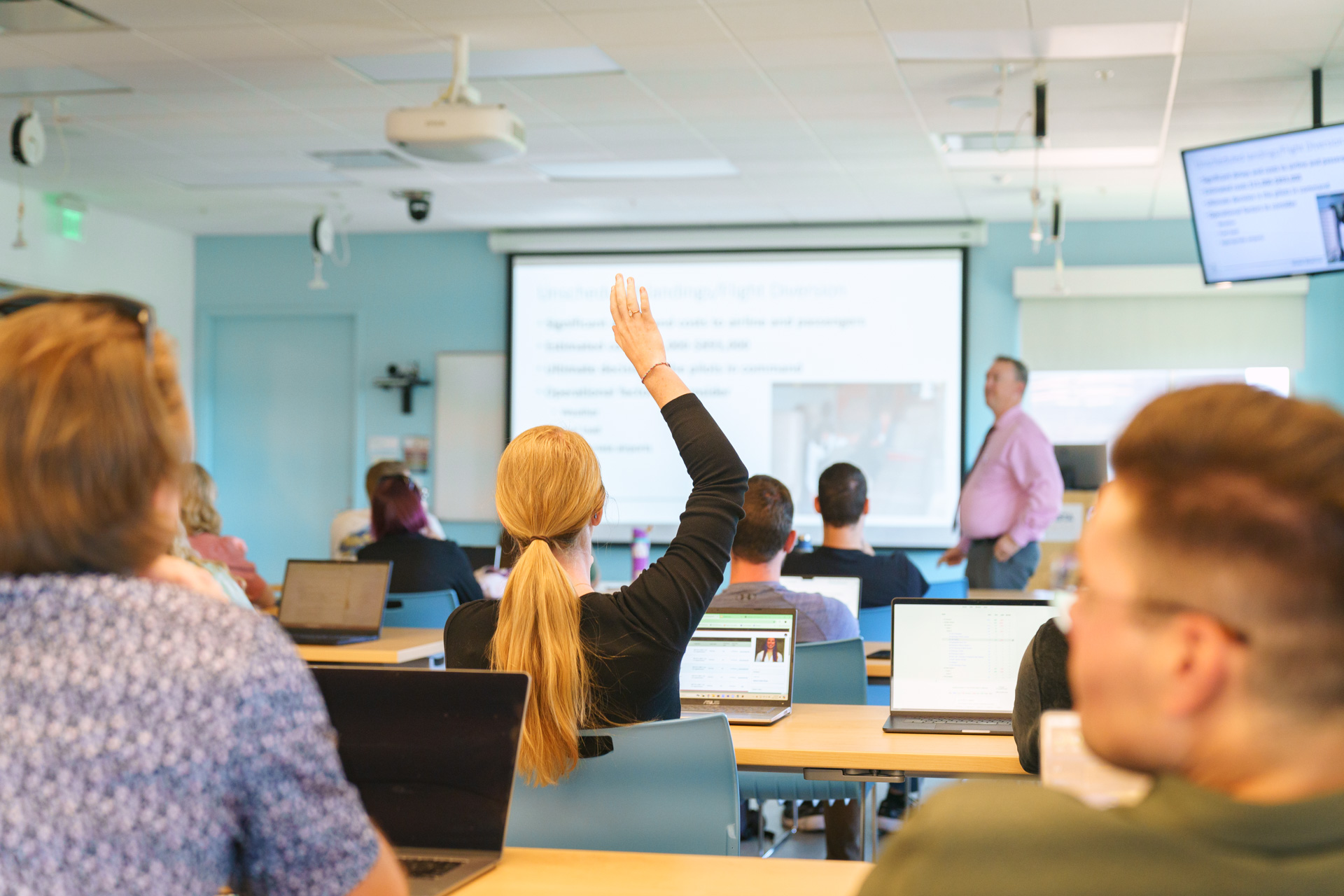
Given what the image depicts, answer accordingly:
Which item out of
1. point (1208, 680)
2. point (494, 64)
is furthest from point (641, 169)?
point (1208, 680)

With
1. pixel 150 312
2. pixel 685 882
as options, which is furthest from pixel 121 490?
pixel 685 882

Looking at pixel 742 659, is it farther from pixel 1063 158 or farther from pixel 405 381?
pixel 405 381

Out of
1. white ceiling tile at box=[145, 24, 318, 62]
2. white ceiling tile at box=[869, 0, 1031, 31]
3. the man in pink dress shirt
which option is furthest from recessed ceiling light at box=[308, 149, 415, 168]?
the man in pink dress shirt

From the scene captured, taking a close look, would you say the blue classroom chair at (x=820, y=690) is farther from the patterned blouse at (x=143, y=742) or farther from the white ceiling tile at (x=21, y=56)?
the white ceiling tile at (x=21, y=56)

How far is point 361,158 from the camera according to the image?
21.8 feet

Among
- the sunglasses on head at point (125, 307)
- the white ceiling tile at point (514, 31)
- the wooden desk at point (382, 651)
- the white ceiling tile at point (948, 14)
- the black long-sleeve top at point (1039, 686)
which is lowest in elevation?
the wooden desk at point (382, 651)

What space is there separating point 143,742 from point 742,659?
2.09 m

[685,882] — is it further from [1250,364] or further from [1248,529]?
[1250,364]

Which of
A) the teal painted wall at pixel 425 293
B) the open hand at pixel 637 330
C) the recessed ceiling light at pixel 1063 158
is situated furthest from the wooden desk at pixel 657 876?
the teal painted wall at pixel 425 293

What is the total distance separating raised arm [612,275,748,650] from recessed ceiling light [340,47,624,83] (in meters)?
3.24

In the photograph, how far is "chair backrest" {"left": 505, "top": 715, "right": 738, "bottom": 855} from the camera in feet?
6.22

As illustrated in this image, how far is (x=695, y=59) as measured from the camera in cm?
491

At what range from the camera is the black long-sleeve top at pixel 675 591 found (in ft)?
6.25

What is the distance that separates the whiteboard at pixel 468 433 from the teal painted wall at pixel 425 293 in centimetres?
11
